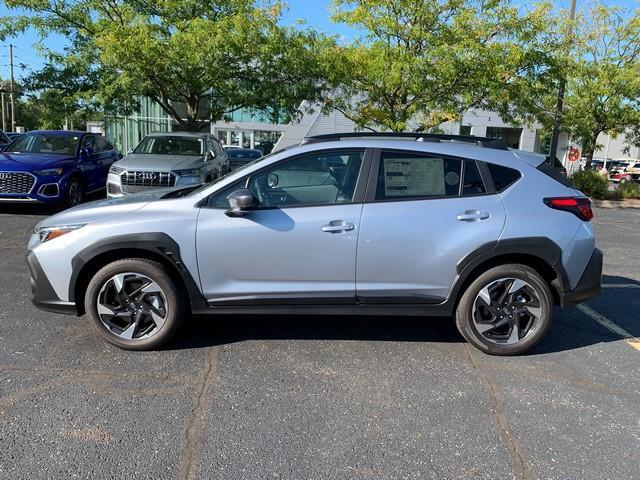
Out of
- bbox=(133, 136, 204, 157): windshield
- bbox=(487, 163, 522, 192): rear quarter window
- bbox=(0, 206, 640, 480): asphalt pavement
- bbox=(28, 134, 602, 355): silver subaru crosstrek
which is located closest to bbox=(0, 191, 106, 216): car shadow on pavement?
bbox=(133, 136, 204, 157): windshield

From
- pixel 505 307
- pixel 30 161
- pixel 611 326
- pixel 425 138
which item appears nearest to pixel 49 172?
pixel 30 161

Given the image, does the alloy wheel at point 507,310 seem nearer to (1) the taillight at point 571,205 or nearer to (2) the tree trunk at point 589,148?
(1) the taillight at point 571,205

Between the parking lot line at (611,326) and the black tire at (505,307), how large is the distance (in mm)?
1105

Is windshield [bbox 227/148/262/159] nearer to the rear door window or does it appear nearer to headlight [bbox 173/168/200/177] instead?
headlight [bbox 173/168/200/177]

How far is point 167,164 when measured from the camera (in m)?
9.19

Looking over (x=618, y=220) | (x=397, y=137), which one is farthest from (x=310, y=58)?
(x=397, y=137)

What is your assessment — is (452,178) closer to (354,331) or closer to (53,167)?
(354,331)

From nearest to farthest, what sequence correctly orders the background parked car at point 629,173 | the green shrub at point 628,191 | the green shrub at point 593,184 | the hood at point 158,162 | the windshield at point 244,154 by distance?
the hood at point 158,162 < the green shrub at point 593,184 < the green shrub at point 628,191 < the windshield at point 244,154 < the background parked car at point 629,173

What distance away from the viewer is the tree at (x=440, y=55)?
12734 millimetres

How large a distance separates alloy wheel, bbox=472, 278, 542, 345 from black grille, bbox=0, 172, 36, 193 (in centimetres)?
864

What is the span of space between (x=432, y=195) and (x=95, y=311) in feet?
8.91

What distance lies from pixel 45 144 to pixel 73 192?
1499 millimetres

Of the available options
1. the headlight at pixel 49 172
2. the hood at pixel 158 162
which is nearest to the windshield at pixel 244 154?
the hood at pixel 158 162

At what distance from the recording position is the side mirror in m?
3.66
